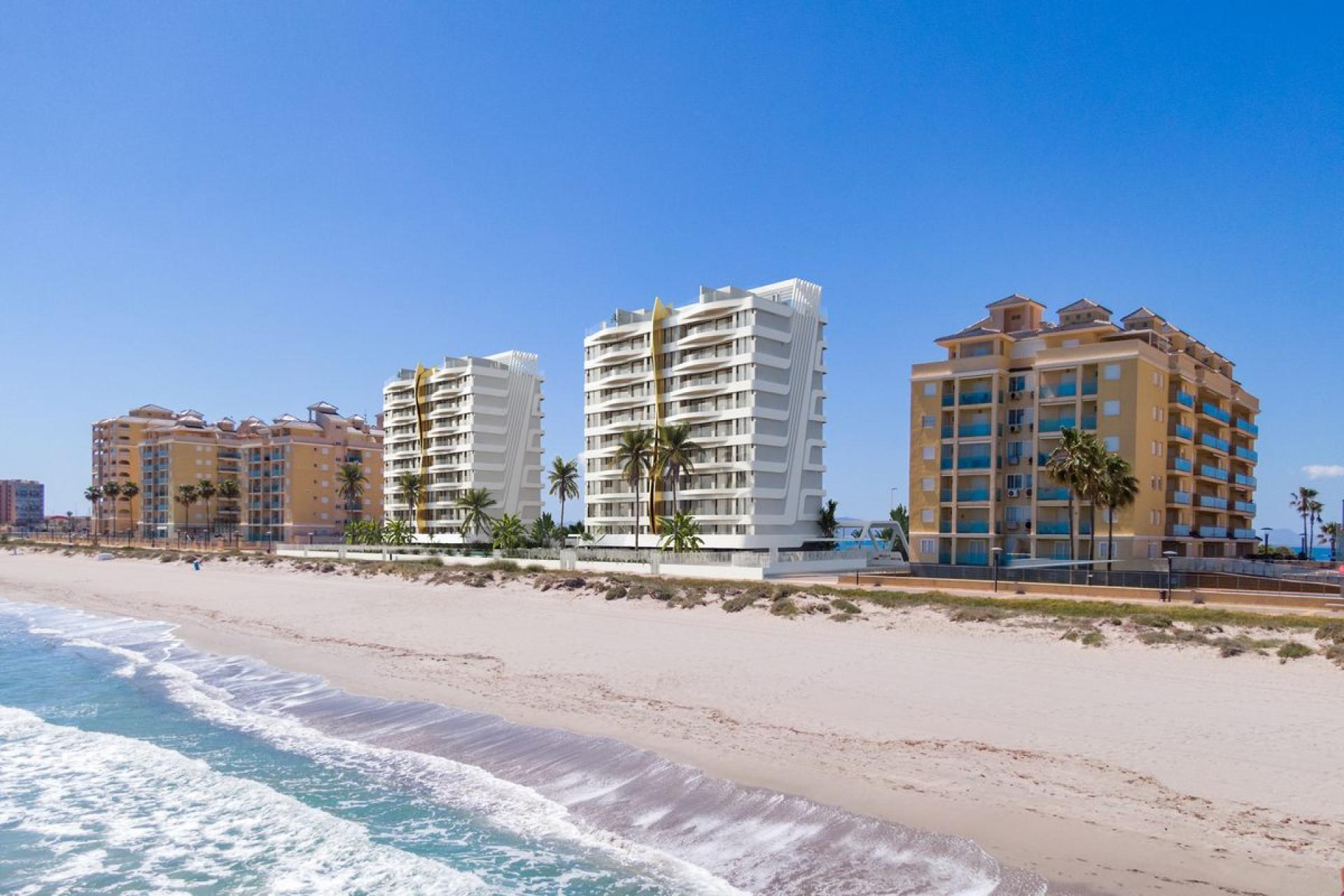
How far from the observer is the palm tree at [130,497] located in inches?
5674

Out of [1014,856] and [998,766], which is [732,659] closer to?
[998,766]

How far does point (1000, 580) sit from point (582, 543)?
46.3m

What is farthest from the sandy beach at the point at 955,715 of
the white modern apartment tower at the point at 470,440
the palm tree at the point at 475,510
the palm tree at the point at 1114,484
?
the white modern apartment tower at the point at 470,440

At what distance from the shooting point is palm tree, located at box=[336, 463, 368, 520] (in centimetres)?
12150

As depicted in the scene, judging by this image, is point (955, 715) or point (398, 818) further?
point (955, 715)

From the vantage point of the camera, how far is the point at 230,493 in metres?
139

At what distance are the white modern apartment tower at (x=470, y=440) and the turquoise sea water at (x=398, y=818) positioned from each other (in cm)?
7749

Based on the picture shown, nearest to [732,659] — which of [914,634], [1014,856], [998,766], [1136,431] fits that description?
[914,634]

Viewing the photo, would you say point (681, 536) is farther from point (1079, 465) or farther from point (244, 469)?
point (244, 469)

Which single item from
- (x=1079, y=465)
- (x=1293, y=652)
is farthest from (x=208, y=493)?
(x=1293, y=652)

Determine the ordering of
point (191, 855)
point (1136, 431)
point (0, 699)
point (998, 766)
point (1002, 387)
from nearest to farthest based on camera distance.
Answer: point (191, 855)
point (998, 766)
point (0, 699)
point (1136, 431)
point (1002, 387)

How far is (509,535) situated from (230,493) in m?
85.5

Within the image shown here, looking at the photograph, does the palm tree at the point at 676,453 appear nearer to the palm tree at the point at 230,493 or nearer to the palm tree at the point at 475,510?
the palm tree at the point at 475,510

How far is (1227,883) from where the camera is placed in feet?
34.8
